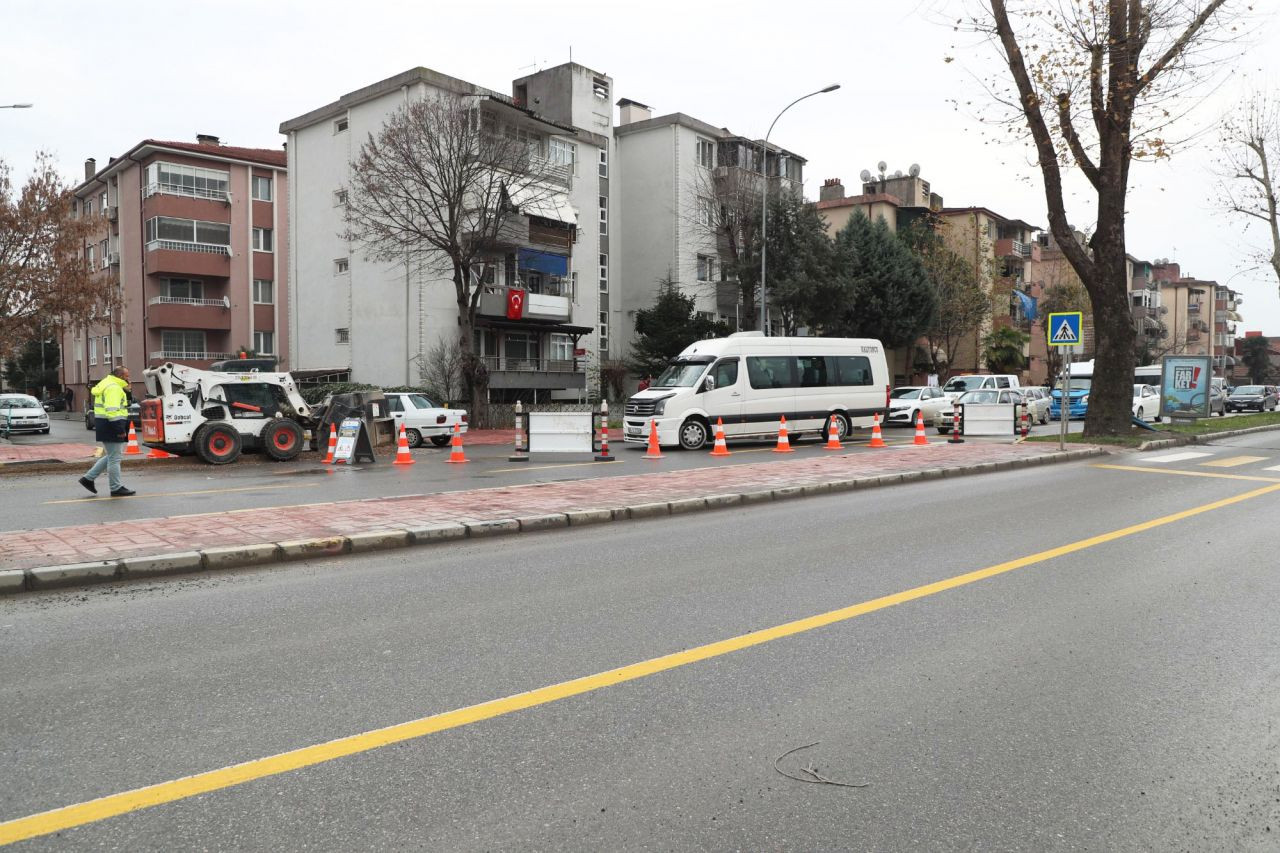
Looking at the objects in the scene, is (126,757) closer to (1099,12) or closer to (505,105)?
(1099,12)

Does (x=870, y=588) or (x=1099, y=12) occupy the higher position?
(x=1099, y=12)

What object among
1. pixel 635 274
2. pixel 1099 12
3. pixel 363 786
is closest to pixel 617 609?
pixel 363 786

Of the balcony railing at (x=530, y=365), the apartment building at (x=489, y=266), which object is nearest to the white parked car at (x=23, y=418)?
the apartment building at (x=489, y=266)

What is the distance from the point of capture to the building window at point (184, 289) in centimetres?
4466

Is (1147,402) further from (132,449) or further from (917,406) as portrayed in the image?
(132,449)

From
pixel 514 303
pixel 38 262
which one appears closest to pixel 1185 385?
pixel 514 303

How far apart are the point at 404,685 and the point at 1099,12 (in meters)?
21.4

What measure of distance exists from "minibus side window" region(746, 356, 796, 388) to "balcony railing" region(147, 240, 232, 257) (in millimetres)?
34424

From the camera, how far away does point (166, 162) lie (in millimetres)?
43906

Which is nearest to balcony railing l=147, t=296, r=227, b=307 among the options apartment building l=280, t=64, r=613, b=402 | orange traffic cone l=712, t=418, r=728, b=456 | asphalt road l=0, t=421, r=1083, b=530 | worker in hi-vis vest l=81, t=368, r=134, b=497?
apartment building l=280, t=64, r=613, b=402

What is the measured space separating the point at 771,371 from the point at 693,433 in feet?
9.40

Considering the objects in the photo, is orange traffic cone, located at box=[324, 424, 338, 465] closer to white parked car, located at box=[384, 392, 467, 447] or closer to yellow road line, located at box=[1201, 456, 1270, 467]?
white parked car, located at box=[384, 392, 467, 447]

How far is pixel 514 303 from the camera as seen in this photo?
35.8 m

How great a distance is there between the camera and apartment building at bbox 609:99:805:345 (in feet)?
146
